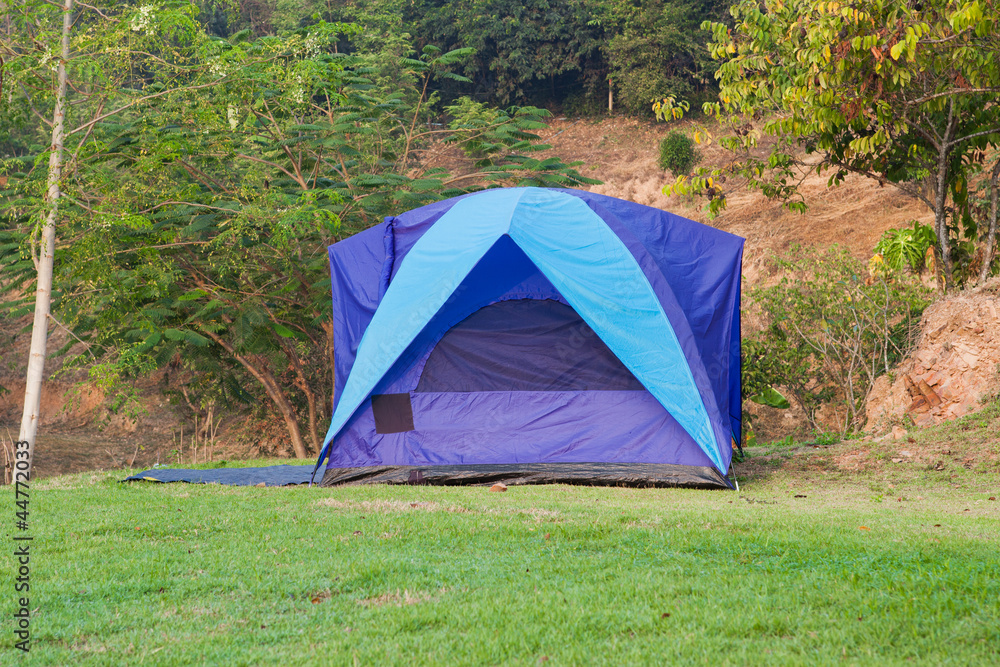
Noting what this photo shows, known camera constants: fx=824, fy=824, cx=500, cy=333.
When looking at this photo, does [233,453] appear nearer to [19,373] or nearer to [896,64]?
[19,373]

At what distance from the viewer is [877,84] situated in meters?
7.46

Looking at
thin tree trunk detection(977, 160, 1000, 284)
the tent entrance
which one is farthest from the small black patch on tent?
thin tree trunk detection(977, 160, 1000, 284)

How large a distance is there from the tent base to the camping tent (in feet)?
0.05

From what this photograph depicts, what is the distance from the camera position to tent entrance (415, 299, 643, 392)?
7062mm

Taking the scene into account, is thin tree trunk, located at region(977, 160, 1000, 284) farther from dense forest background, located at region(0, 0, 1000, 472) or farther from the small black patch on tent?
the small black patch on tent

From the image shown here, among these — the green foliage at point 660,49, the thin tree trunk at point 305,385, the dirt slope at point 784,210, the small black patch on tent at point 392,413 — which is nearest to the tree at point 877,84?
the small black patch on tent at point 392,413

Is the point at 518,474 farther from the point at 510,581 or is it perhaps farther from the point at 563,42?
the point at 563,42

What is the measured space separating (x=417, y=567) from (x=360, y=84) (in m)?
8.95

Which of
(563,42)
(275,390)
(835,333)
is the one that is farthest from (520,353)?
(563,42)

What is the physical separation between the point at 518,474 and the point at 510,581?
3375mm

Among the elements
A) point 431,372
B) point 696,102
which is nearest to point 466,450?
point 431,372

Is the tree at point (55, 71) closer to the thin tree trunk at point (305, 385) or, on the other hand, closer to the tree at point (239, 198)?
the tree at point (239, 198)

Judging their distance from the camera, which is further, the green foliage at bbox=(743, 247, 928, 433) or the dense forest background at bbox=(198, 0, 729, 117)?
the dense forest background at bbox=(198, 0, 729, 117)

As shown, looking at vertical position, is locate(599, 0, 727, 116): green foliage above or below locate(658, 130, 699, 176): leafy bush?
above
